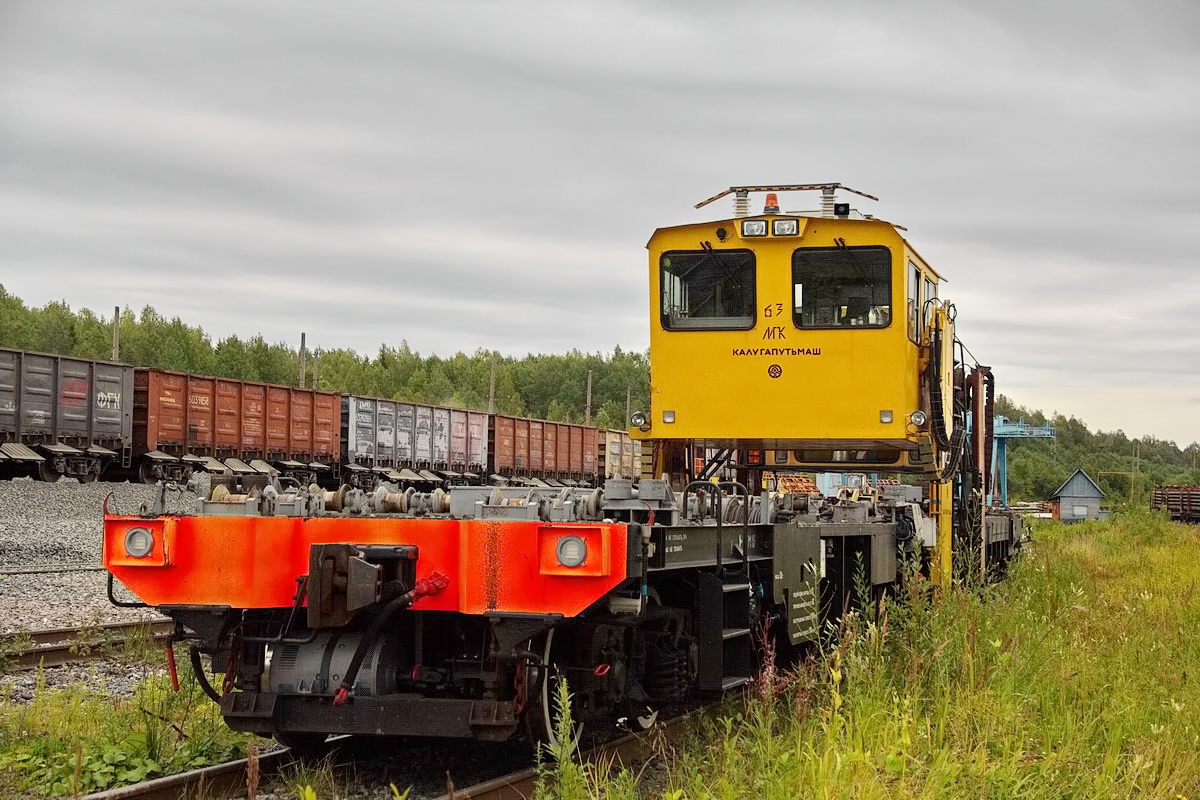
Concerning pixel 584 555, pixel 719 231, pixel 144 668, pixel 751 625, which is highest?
pixel 719 231

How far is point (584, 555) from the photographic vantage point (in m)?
5.80

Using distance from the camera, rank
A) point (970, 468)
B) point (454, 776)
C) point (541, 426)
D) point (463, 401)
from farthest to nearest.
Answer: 1. point (463, 401)
2. point (541, 426)
3. point (970, 468)
4. point (454, 776)

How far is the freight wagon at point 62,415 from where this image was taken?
2503 cm

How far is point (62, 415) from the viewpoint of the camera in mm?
26359

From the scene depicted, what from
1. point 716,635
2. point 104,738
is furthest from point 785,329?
point 104,738

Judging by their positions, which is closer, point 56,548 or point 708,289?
point 708,289

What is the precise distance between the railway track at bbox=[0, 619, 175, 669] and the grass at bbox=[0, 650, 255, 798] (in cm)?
163

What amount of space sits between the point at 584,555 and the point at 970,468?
9.20 metres

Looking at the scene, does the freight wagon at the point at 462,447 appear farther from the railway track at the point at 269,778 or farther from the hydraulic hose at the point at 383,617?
the hydraulic hose at the point at 383,617

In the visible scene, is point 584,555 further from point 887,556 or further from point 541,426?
point 541,426

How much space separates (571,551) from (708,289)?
5.33 m

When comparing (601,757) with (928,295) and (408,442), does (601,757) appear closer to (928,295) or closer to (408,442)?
A: (928,295)

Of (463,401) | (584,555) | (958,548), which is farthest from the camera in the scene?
(463,401)

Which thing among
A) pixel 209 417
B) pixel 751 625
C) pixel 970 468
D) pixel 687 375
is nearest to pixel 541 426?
pixel 209 417
